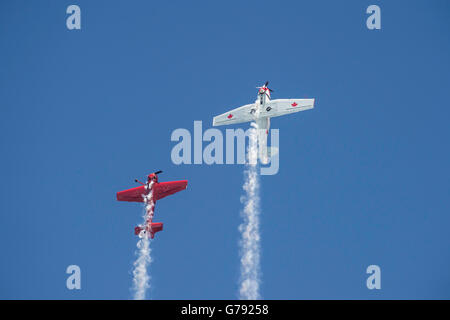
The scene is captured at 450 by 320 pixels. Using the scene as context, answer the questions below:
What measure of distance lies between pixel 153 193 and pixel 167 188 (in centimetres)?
131

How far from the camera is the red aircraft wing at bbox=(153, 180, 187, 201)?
193 feet

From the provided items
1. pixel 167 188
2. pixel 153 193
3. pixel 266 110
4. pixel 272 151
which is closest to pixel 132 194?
pixel 153 193

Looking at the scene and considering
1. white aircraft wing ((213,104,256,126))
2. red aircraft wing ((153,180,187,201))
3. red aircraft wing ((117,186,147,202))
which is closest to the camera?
red aircraft wing ((153,180,187,201))

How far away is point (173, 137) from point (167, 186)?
6139 mm

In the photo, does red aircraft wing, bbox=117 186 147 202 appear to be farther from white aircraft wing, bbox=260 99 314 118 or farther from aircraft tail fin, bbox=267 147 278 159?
white aircraft wing, bbox=260 99 314 118

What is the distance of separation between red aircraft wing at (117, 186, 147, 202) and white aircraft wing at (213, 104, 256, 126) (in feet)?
38.3

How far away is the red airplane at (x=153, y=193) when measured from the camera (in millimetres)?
58094

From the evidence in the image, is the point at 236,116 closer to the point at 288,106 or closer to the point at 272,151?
the point at 272,151

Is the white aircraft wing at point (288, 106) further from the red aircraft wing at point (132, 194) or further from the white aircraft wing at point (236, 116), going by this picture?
the red aircraft wing at point (132, 194)

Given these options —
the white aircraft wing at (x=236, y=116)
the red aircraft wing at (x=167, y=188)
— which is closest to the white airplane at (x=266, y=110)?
the white aircraft wing at (x=236, y=116)

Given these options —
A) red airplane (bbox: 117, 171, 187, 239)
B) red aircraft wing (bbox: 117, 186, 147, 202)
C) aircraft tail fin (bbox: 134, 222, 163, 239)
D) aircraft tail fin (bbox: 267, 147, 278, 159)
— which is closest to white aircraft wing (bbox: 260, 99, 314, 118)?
aircraft tail fin (bbox: 267, 147, 278, 159)

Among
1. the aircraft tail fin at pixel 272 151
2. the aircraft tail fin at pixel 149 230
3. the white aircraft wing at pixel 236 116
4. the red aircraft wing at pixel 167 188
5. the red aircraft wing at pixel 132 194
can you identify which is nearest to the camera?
the aircraft tail fin at pixel 149 230
